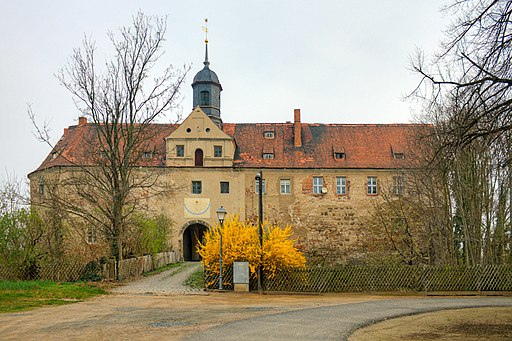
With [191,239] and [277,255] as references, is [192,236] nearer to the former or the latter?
[191,239]

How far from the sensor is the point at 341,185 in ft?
125

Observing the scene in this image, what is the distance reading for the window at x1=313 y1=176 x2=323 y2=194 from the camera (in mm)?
37938

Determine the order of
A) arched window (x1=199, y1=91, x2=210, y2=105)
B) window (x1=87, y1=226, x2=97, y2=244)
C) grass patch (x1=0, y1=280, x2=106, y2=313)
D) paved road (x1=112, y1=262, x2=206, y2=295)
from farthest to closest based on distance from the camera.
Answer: arched window (x1=199, y1=91, x2=210, y2=105)
window (x1=87, y1=226, x2=97, y2=244)
paved road (x1=112, y1=262, x2=206, y2=295)
grass patch (x1=0, y1=280, x2=106, y2=313)

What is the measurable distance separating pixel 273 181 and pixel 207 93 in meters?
8.34

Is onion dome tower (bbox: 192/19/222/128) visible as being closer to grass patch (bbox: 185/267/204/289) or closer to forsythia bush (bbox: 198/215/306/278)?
grass patch (bbox: 185/267/204/289)

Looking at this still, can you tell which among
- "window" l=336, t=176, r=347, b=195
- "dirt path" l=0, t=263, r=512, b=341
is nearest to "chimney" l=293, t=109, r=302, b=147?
"window" l=336, t=176, r=347, b=195

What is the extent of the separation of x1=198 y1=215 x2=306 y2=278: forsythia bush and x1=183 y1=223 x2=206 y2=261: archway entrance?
17701mm

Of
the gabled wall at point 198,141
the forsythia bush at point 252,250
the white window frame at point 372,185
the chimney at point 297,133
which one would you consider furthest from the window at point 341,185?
the forsythia bush at point 252,250

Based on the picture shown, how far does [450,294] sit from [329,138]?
70.2ft

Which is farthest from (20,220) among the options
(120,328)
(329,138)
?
(329,138)

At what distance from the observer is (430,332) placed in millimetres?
10859

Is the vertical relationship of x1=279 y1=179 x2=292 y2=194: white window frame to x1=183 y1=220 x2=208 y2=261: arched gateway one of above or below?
above

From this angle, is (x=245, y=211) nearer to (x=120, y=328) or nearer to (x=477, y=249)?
(x=477, y=249)

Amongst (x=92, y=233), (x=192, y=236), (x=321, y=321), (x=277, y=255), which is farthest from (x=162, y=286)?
(x=192, y=236)
